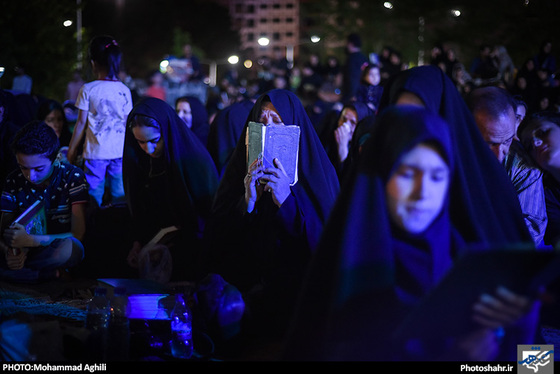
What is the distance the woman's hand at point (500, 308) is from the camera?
7.12 ft

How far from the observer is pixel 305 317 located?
2500mm

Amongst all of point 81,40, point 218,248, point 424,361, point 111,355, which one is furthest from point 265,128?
point 81,40

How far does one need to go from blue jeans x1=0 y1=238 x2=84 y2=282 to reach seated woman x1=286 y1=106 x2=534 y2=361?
9.76 feet

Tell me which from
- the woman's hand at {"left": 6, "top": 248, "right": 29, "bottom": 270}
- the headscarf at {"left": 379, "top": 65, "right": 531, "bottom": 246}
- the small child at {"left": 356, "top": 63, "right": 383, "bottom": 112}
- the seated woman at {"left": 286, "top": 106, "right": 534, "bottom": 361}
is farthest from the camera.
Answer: the small child at {"left": 356, "top": 63, "right": 383, "bottom": 112}

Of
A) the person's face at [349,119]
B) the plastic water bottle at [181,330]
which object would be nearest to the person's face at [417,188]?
the plastic water bottle at [181,330]

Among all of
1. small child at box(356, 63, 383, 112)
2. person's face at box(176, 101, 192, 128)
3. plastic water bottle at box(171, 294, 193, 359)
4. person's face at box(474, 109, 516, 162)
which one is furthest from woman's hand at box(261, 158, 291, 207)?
small child at box(356, 63, 383, 112)

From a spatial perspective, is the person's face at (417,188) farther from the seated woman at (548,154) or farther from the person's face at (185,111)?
the person's face at (185,111)

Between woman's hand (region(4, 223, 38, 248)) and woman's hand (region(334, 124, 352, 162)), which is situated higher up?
woman's hand (region(334, 124, 352, 162))

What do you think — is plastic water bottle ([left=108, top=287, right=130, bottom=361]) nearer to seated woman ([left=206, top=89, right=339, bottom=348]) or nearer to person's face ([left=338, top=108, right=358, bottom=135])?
seated woman ([left=206, top=89, right=339, bottom=348])

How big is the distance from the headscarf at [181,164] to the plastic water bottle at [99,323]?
1.59 m

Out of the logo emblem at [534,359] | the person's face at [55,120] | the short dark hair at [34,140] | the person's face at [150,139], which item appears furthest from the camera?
the person's face at [55,120]

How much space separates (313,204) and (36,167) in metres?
2.18

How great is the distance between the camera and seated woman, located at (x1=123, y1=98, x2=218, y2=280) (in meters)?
5.20

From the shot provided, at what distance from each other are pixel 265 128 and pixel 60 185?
80.1 inches
